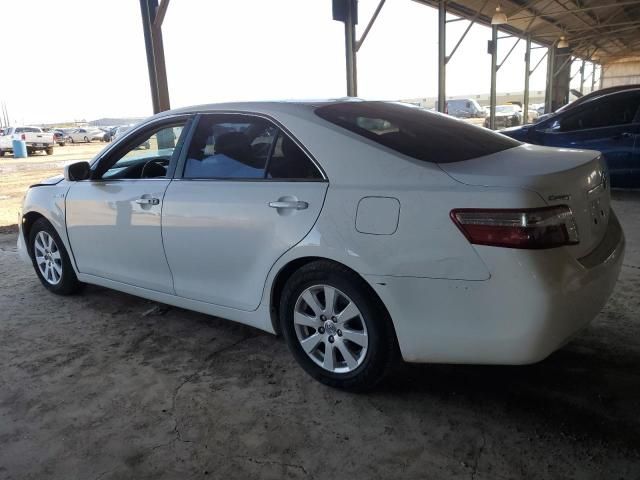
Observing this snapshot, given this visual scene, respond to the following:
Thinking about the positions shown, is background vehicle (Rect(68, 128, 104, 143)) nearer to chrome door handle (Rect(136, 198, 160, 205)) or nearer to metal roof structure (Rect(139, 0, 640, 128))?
metal roof structure (Rect(139, 0, 640, 128))

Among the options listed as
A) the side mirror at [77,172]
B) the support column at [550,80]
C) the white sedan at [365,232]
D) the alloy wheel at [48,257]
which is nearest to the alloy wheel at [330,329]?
the white sedan at [365,232]

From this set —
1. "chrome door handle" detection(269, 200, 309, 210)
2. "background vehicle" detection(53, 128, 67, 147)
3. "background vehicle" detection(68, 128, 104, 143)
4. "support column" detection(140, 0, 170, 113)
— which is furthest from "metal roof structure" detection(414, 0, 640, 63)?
"background vehicle" detection(68, 128, 104, 143)

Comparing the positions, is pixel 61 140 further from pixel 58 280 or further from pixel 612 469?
pixel 612 469

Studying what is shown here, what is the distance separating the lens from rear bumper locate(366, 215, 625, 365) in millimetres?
2129

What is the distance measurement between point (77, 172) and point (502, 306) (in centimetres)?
306

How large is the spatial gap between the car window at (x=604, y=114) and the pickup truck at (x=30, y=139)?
92.0 ft

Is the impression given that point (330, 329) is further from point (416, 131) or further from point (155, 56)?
point (155, 56)

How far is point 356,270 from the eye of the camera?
247 cm

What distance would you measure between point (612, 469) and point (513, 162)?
4.48 ft

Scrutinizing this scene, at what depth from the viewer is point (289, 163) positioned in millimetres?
2816

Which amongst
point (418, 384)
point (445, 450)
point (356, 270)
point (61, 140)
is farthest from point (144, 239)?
point (61, 140)

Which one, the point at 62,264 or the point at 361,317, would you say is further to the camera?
the point at 62,264

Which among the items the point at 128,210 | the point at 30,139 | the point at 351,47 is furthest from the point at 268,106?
the point at 30,139

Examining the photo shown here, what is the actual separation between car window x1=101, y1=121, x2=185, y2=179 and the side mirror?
11 centimetres
